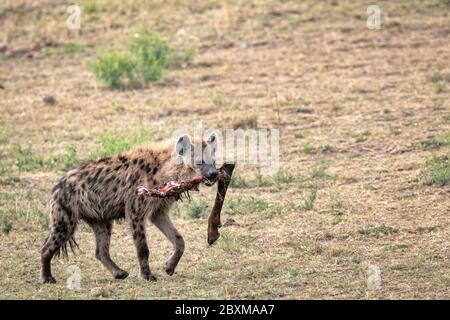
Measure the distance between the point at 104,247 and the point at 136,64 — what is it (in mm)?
7254

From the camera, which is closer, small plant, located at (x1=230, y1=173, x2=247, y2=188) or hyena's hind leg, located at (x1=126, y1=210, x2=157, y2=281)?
hyena's hind leg, located at (x1=126, y1=210, x2=157, y2=281)

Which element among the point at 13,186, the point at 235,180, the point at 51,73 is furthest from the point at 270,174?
the point at 51,73

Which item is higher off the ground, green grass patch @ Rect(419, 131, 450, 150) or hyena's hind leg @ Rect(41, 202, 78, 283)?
hyena's hind leg @ Rect(41, 202, 78, 283)

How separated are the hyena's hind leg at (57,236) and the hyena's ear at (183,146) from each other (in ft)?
2.98

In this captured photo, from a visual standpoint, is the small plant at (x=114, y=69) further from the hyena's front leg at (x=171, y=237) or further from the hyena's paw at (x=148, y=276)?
the hyena's paw at (x=148, y=276)

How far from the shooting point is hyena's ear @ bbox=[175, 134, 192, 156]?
8422 mm

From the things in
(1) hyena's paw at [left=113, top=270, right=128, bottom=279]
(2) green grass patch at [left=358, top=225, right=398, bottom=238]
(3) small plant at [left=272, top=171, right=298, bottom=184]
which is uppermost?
(1) hyena's paw at [left=113, top=270, right=128, bottom=279]

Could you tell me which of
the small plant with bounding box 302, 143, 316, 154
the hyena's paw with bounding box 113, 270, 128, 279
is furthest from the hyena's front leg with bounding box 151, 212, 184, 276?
the small plant with bounding box 302, 143, 316, 154

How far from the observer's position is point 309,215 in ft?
32.3

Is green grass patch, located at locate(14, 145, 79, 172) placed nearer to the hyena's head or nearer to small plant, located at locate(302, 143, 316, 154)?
small plant, located at locate(302, 143, 316, 154)

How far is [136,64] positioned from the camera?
50.4 ft

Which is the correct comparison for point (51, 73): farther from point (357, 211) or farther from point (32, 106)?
point (357, 211)

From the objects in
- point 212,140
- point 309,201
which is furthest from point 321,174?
point 212,140

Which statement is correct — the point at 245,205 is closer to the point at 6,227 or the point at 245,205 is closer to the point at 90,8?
the point at 6,227
